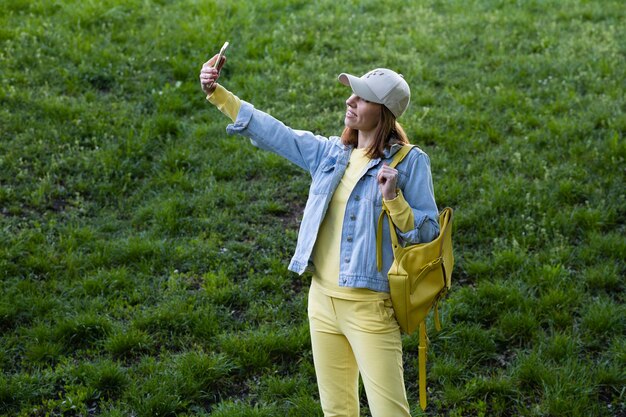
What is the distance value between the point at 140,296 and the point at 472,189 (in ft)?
12.0

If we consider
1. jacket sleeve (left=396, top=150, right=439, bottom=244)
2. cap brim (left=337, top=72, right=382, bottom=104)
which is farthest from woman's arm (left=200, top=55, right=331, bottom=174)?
jacket sleeve (left=396, top=150, right=439, bottom=244)

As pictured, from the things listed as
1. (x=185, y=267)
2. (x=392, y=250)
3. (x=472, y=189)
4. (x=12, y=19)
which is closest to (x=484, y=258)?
(x=472, y=189)

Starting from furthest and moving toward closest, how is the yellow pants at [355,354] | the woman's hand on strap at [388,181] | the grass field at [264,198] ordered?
the grass field at [264,198] < the yellow pants at [355,354] < the woman's hand on strap at [388,181]

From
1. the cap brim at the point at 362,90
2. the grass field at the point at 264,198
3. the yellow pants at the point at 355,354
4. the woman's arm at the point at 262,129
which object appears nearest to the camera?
the yellow pants at the point at 355,354

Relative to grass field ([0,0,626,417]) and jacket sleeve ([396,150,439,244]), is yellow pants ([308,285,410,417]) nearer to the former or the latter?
jacket sleeve ([396,150,439,244])

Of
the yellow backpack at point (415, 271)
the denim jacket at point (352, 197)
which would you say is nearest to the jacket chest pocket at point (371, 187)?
the denim jacket at point (352, 197)

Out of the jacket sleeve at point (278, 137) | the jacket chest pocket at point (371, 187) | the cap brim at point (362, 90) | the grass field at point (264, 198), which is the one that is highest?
the cap brim at point (362, 90)

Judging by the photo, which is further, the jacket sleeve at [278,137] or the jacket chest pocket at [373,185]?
the jacket sleeve at [278,137]

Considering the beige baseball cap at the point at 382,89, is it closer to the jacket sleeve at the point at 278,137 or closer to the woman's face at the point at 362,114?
the woman's face at the point at 362,114

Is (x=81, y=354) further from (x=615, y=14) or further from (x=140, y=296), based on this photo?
(x=615, y=14)

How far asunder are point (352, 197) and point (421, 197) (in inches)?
15.4

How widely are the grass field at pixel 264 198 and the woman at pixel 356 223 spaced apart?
1.45 meters

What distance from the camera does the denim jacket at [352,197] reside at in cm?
458

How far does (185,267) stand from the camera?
7711mm
